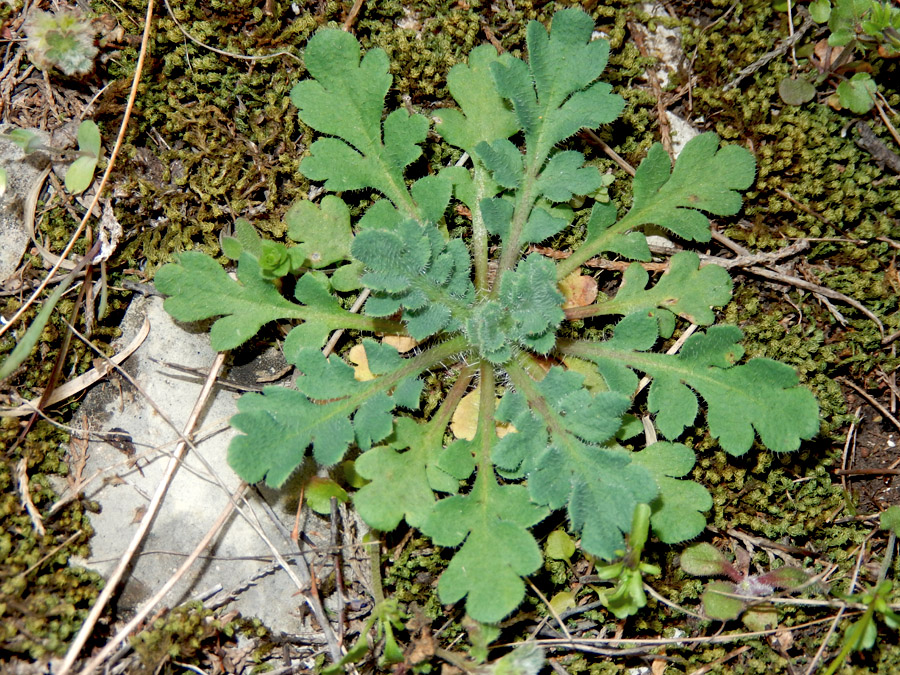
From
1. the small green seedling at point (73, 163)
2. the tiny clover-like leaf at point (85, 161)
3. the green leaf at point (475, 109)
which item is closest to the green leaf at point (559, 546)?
the green leaf at point (475, 109)

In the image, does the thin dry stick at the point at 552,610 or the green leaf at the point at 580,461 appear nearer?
the green leaf at the point at 580,461

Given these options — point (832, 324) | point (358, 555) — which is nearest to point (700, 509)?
point (832, 324)

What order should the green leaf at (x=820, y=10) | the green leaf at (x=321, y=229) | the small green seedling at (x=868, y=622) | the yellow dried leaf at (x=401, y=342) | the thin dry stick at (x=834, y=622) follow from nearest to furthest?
the small green seedling at (x=868, y=622), the thin dry stick at (x=834, y=622), the green leaf at (x=321, y=229), the yellow dried leaf at (x=401, y=342), the green leaf at (x=820, y=10)

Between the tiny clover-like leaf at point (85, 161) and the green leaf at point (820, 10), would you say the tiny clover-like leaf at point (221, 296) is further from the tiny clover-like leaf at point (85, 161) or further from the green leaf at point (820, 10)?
the green leaf at point (820, 10)

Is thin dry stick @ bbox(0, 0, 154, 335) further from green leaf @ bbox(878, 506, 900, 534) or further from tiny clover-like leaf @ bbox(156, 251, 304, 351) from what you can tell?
green leaf @ bbox(878, 506, 900, 534)

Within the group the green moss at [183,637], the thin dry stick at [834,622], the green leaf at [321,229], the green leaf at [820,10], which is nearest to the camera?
the green moss at [183,637]

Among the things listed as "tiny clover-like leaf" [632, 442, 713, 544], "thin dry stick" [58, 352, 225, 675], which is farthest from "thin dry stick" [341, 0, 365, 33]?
"tiny clover-like leaf" [632, 442, 713, 544]

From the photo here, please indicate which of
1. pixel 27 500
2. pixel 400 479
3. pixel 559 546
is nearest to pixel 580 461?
pixel 559 546
